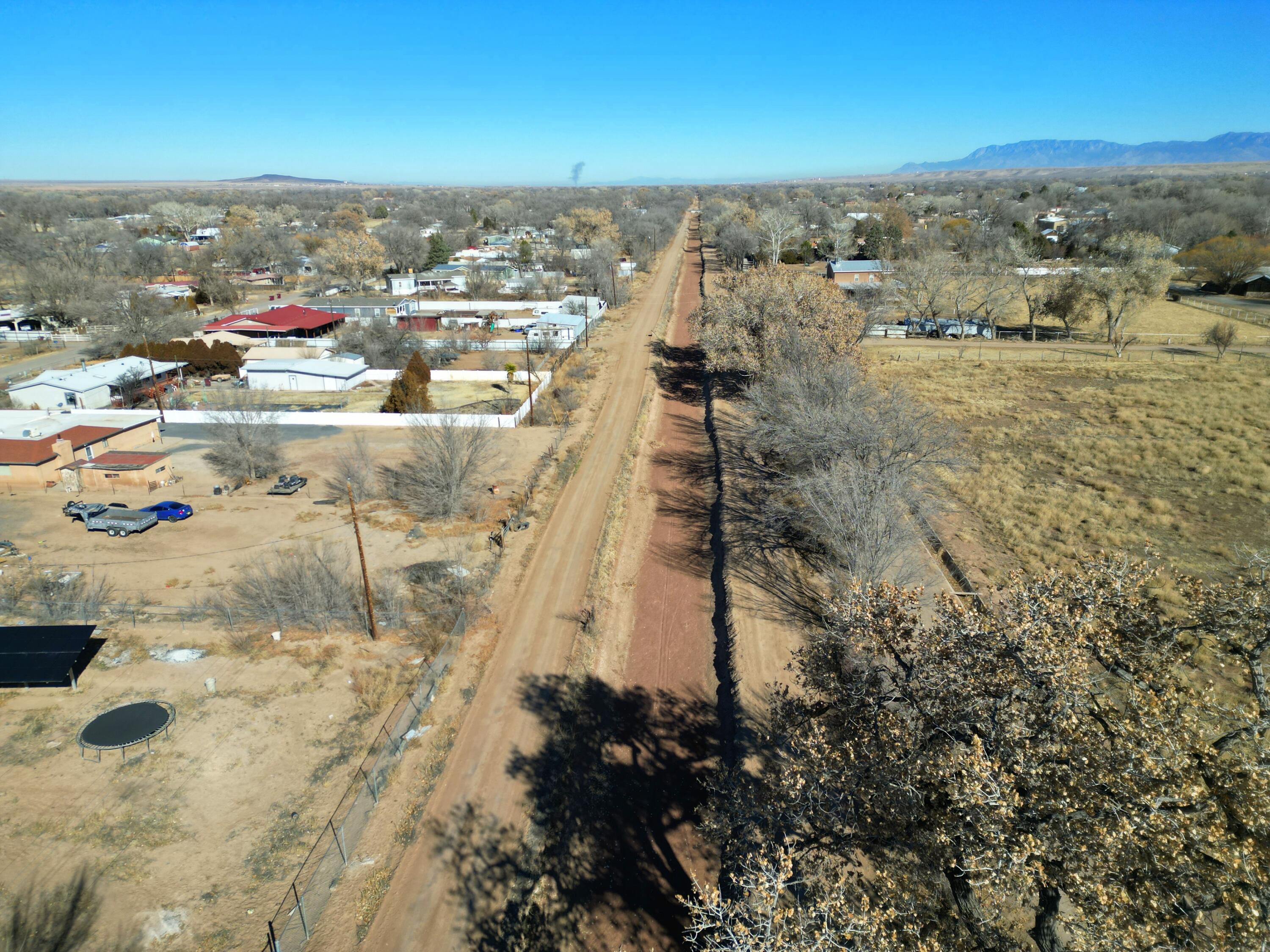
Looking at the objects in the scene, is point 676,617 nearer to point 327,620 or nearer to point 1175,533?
point 327,620

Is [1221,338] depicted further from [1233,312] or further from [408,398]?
[408,398]

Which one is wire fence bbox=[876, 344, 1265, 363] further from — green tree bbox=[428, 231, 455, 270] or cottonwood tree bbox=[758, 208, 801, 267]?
green tree bbox=[428, 231, 455, 270]

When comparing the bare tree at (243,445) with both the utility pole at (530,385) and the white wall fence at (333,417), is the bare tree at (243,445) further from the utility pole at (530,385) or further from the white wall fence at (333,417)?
the utility pole at (530,385)

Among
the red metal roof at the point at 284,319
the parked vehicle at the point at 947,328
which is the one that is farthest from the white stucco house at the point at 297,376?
A: the parked vehicle at the point at 947,328

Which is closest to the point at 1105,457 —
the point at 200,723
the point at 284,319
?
the point at 200,723

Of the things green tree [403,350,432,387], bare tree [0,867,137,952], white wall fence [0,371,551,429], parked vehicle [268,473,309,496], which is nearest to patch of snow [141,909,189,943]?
bare tree [0,867,137,952]
